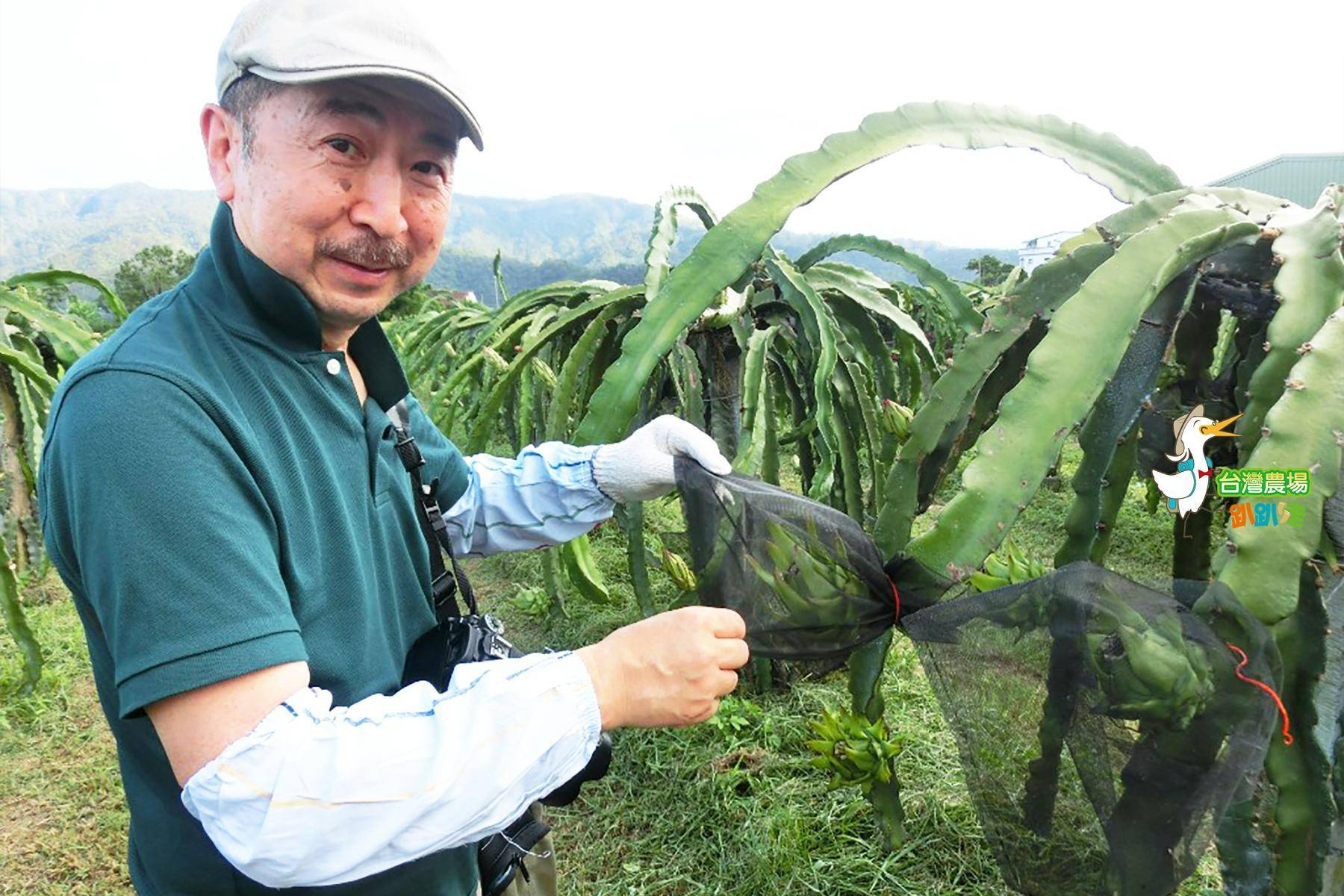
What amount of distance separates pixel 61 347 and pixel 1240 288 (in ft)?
13.0

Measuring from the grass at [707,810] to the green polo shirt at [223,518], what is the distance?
0.77m

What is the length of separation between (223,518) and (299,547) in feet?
0.49

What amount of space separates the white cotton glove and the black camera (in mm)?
317

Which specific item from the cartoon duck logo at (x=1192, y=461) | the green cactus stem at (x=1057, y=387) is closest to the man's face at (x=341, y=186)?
the green cactus stem at (x=1057, y=387)

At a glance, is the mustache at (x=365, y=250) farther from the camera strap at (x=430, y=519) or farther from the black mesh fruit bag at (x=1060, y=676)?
the black mesh fruit bag at (x=1060, y=676)

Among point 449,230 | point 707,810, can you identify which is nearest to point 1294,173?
point 707,810

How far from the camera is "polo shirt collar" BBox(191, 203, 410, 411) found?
35.8 inches

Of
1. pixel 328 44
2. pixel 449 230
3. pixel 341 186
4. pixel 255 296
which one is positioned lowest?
pixel 449 230

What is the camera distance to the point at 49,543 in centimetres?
83

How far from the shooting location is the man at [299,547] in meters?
0.69

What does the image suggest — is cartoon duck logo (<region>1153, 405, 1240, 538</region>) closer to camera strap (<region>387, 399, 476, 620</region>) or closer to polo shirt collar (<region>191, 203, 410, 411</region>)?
camera strap (<region>387, 399, 476, 620</region>)

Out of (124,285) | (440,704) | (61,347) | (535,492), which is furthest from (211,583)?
(124,285)

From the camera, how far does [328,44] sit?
83cm

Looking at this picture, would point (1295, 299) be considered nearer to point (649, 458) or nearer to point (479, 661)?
point (649, 458)
